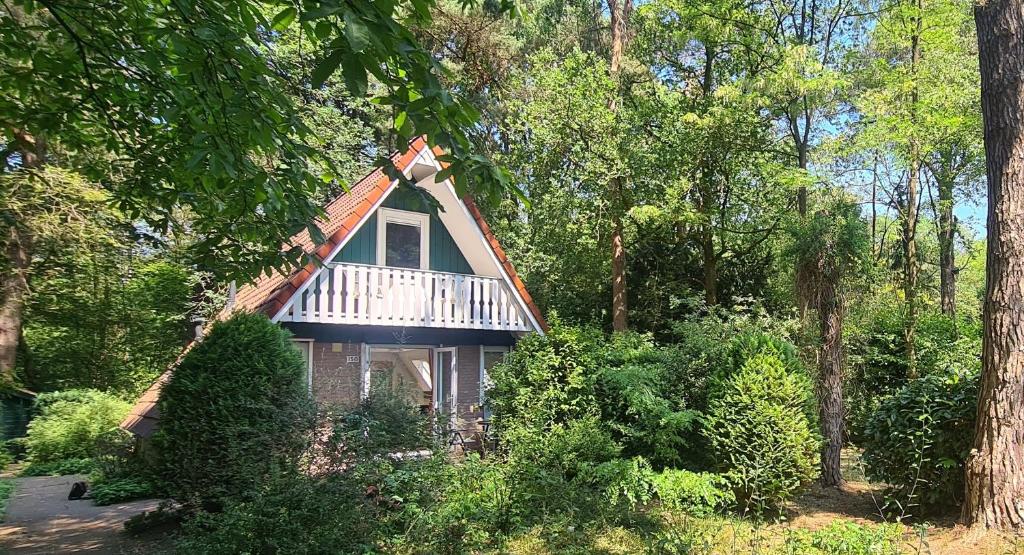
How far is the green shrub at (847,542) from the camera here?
557cm

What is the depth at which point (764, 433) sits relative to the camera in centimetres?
770

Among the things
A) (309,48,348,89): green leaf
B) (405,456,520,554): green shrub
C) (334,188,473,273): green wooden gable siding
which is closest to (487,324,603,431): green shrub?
(405,456,520,554): green shrub

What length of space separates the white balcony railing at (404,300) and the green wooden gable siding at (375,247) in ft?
2.17

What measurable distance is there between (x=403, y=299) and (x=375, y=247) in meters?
1.37

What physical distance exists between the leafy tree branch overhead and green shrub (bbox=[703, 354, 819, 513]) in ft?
19.0

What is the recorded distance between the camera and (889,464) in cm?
761

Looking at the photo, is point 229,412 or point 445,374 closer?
point 229,412

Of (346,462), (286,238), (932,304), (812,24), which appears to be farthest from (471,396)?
(812,24)

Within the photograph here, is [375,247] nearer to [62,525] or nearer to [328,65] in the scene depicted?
[62,525]

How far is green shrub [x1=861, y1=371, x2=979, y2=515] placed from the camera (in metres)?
7.18

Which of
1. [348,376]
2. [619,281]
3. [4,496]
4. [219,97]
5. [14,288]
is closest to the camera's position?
[219,97]

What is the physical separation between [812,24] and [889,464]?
1440cm

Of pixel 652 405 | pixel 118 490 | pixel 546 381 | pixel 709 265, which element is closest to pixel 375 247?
pixel 546 381

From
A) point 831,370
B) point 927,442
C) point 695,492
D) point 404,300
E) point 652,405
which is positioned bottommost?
point 695,492
